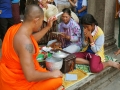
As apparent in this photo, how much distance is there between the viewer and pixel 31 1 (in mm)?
5590

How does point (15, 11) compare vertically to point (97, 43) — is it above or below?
above

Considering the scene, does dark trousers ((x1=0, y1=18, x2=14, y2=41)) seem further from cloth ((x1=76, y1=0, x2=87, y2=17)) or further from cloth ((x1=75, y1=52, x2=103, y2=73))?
cloth ((x1=75, y1=52, x2=103, y2=73))

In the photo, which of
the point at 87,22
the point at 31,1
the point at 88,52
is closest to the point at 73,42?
the point at 88,52

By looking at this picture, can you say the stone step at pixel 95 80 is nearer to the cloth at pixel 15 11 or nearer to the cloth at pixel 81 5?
the cloth at pixel 81 5

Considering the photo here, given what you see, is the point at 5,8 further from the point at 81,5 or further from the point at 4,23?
the point at 81,5

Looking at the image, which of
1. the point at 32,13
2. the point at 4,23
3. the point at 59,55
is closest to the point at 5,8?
the point at 4,23

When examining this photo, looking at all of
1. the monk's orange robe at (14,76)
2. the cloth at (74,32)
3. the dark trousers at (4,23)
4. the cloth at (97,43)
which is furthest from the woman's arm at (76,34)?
the monk's orange robe at (14,76)

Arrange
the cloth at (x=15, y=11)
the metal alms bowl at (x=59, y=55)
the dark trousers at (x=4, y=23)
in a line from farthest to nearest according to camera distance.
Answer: the cloth at (x=15, y=11), the dark trousers at (x=4, y=23), the metal alms bowl at (x=59, y=55)

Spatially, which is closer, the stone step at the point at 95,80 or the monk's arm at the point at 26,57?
the monk's arm at the point at 26,57

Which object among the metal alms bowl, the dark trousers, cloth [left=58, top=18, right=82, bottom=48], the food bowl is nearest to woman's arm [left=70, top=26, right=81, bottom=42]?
cloth [left=58, top=18, right=82, bottom=48]

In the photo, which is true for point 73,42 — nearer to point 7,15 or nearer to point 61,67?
point 61,67

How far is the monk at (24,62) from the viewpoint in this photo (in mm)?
2420

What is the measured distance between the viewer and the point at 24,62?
239 centimetres

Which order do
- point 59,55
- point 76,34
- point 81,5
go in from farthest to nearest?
point 81,5
point 76,34
point 59,55
